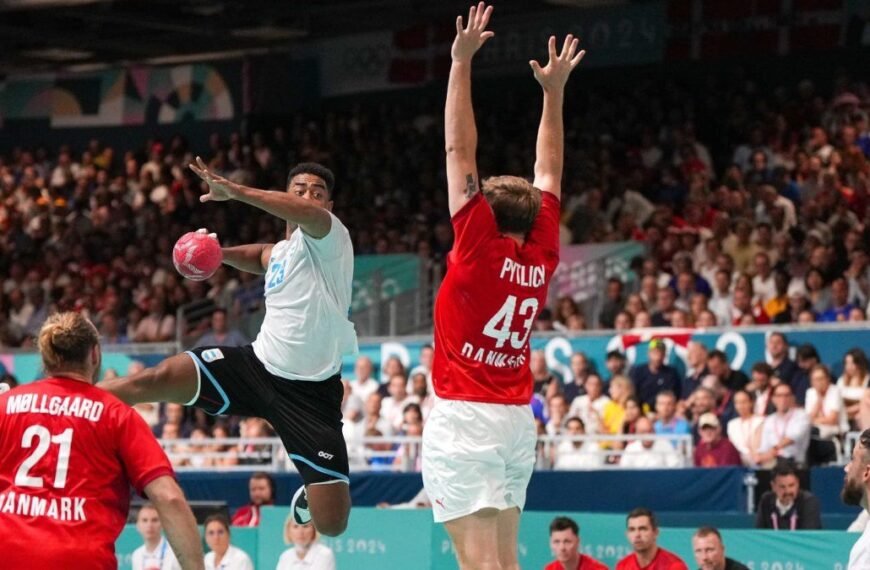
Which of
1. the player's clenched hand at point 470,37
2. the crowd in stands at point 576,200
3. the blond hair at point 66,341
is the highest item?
the crowd in stands at point 576,200

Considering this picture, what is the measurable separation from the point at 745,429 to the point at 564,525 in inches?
156

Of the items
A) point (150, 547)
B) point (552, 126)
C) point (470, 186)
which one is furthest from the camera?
point (150, 547)

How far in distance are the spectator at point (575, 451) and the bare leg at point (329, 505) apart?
24.4ft

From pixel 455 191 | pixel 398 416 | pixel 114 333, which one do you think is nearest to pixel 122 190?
pixel 114 333

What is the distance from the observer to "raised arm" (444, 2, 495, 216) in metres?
7.44

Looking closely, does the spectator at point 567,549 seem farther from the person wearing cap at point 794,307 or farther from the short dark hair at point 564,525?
the person wearing cap at point 794,307

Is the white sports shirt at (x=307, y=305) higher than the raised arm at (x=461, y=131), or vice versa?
the raised arm at (x=461, y=131)

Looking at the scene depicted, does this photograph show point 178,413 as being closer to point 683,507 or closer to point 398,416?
point 398,416

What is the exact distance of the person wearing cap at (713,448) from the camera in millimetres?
16109

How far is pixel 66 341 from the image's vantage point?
666 cm

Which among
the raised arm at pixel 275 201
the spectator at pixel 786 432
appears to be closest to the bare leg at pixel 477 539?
the raised arm at pixel 275 201

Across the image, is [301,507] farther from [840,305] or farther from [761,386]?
[840,305]

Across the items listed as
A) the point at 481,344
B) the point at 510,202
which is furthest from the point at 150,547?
the point at 510,202

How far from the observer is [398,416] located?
18.7 metres
